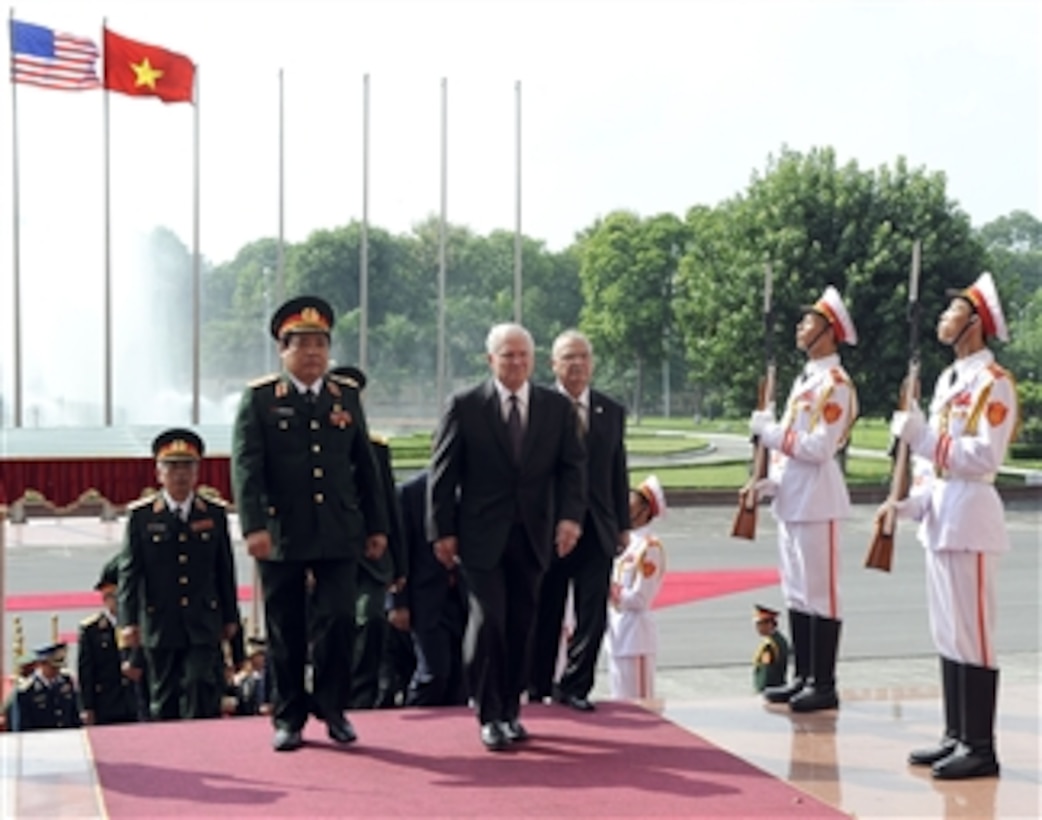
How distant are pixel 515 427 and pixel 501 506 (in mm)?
326

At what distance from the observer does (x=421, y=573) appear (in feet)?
22.9

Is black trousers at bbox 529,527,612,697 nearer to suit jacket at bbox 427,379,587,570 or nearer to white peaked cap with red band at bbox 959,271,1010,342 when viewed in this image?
suit jacket at bbox 427,379,587,570

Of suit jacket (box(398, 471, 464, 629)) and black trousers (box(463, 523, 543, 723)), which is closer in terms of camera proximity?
black trousers (box(463, 523, 543, 723))

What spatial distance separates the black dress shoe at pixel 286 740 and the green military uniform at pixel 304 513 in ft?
0.08

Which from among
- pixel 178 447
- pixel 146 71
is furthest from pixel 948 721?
pixel 146 71

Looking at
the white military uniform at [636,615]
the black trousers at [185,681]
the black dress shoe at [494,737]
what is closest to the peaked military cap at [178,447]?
the black trousers at [185,681]

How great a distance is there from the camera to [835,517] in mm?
6445

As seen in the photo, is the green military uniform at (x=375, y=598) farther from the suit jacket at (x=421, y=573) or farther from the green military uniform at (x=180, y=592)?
the green military uniform at (x=180, y=592)

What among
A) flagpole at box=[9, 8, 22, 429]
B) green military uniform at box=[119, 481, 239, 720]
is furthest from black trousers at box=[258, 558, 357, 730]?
flagpole at box=[9, 8, 22, 429]

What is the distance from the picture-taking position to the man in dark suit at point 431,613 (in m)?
6.93

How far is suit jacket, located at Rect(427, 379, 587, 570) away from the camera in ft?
18.5

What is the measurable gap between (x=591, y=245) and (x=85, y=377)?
31.0m

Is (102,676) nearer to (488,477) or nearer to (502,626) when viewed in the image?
(502,626)

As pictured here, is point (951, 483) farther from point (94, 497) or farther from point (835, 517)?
point (94, 497)
